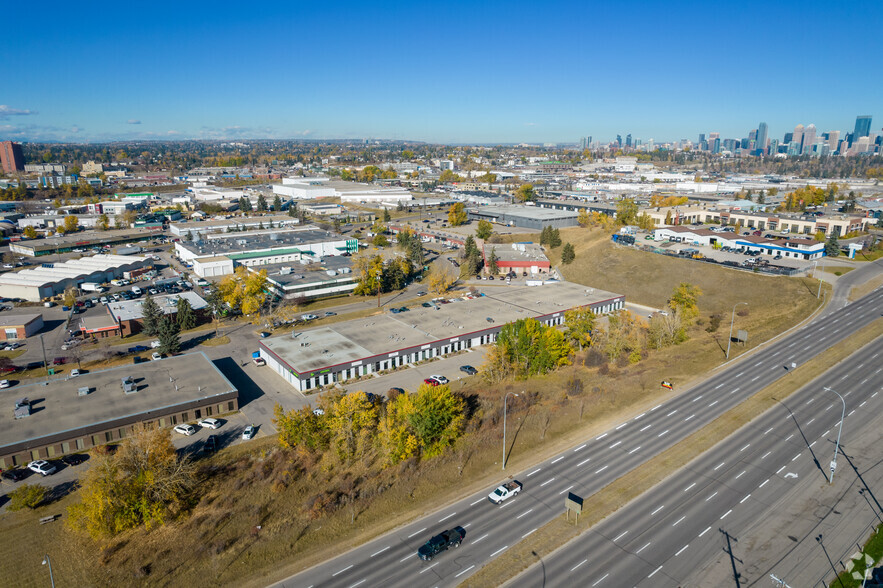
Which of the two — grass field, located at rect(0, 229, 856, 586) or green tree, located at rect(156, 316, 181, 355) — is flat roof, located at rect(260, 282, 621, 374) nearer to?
green tree, located at rect(156, 316, 181, 355)

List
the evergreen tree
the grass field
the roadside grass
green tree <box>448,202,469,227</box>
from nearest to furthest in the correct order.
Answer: the roadside grass → the grass field → the evergreen tree → green tree <box>448,202,469,227</box>

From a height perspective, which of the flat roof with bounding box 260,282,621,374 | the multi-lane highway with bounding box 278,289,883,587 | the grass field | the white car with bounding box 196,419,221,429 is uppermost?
the flat roof with bounding box 260,282,621,374

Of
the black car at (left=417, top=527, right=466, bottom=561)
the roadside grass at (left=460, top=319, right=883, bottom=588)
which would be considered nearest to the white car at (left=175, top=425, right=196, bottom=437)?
the black car at (left=417, top=527, right=466, bottom=561)

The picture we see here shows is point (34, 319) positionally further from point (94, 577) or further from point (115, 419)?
point (94, 577)

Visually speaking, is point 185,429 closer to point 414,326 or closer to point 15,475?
point 15,475

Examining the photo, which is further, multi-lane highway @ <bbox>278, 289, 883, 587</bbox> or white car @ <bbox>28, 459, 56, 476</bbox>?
white car @ <bbox>28, 459, 56, 476</bbox>

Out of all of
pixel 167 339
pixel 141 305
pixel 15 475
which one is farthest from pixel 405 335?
pixel 141 305

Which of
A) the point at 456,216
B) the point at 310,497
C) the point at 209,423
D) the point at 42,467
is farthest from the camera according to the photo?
the point at 456,216

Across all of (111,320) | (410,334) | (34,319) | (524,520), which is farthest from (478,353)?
(34,319)
